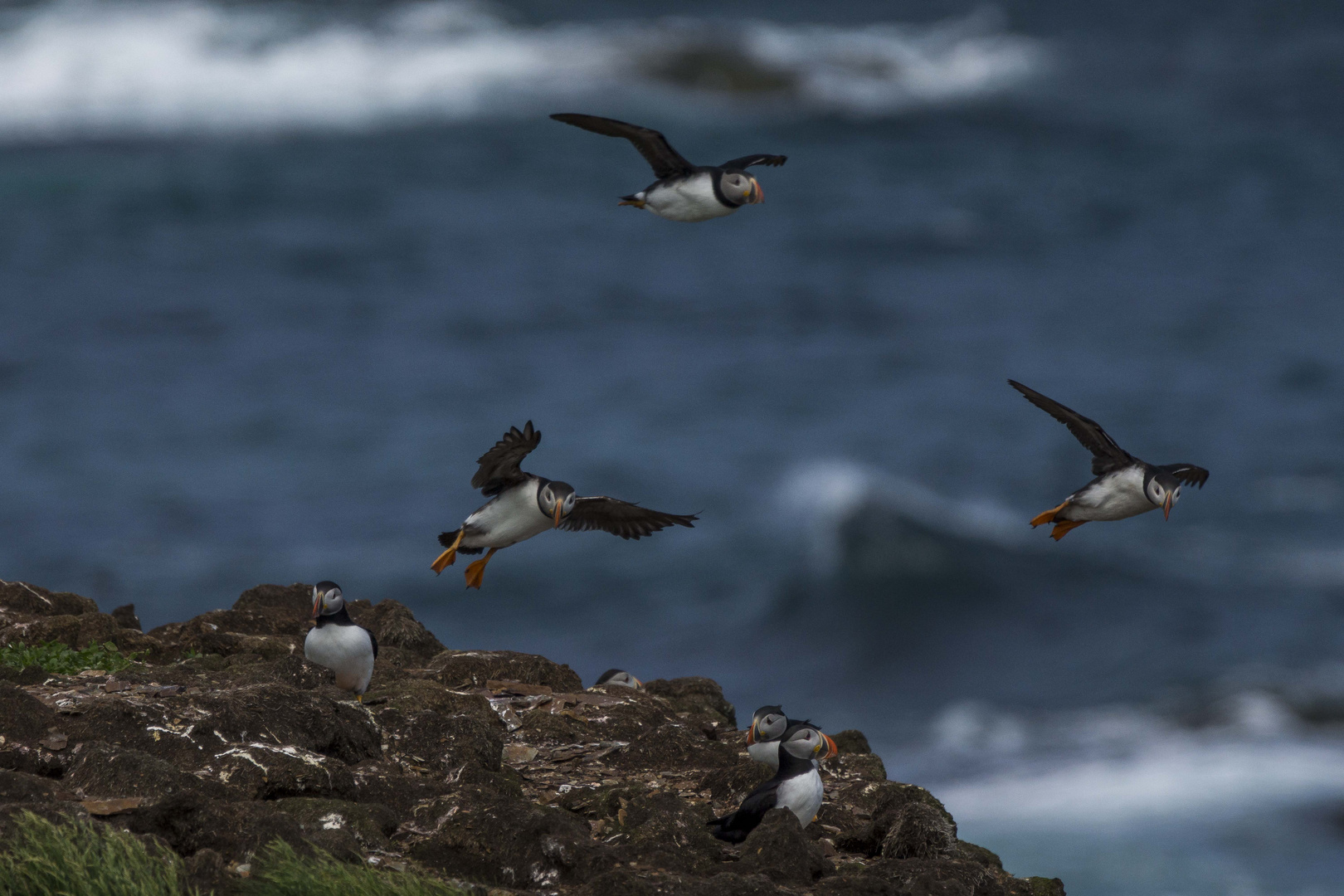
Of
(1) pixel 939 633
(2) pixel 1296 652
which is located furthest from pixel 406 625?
(2) pixel 1296 652

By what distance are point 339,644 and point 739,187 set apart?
4813 millimetres

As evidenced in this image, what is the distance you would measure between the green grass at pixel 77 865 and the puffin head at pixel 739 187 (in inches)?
281

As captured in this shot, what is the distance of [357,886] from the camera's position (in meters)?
6.06

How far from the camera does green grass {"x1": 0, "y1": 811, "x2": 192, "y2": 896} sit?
5852mm

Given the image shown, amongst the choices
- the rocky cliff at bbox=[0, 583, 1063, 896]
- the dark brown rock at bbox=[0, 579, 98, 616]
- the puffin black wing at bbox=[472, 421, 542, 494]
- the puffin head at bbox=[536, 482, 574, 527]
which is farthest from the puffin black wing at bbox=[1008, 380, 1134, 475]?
the dark brown rock at bbox=[0, 579, 98, 616]

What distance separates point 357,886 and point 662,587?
23730 mm

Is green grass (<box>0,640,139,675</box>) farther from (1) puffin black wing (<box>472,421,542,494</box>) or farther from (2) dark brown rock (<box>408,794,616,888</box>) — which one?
(2) dark brown rock (<box>408,794,616,888</box>)

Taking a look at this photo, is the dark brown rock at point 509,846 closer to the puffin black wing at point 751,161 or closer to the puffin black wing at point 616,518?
the puffin black wing at point 616,518

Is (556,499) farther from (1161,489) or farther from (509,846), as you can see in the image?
(1161,489)

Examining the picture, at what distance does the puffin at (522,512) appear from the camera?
32.6ft

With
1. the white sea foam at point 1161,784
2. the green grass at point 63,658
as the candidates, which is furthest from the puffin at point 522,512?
the white sea foam at point 1161,784

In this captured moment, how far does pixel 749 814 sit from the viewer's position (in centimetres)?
757

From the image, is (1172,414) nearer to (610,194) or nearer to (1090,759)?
(1090,759)

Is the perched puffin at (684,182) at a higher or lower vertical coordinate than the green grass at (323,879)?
higher
